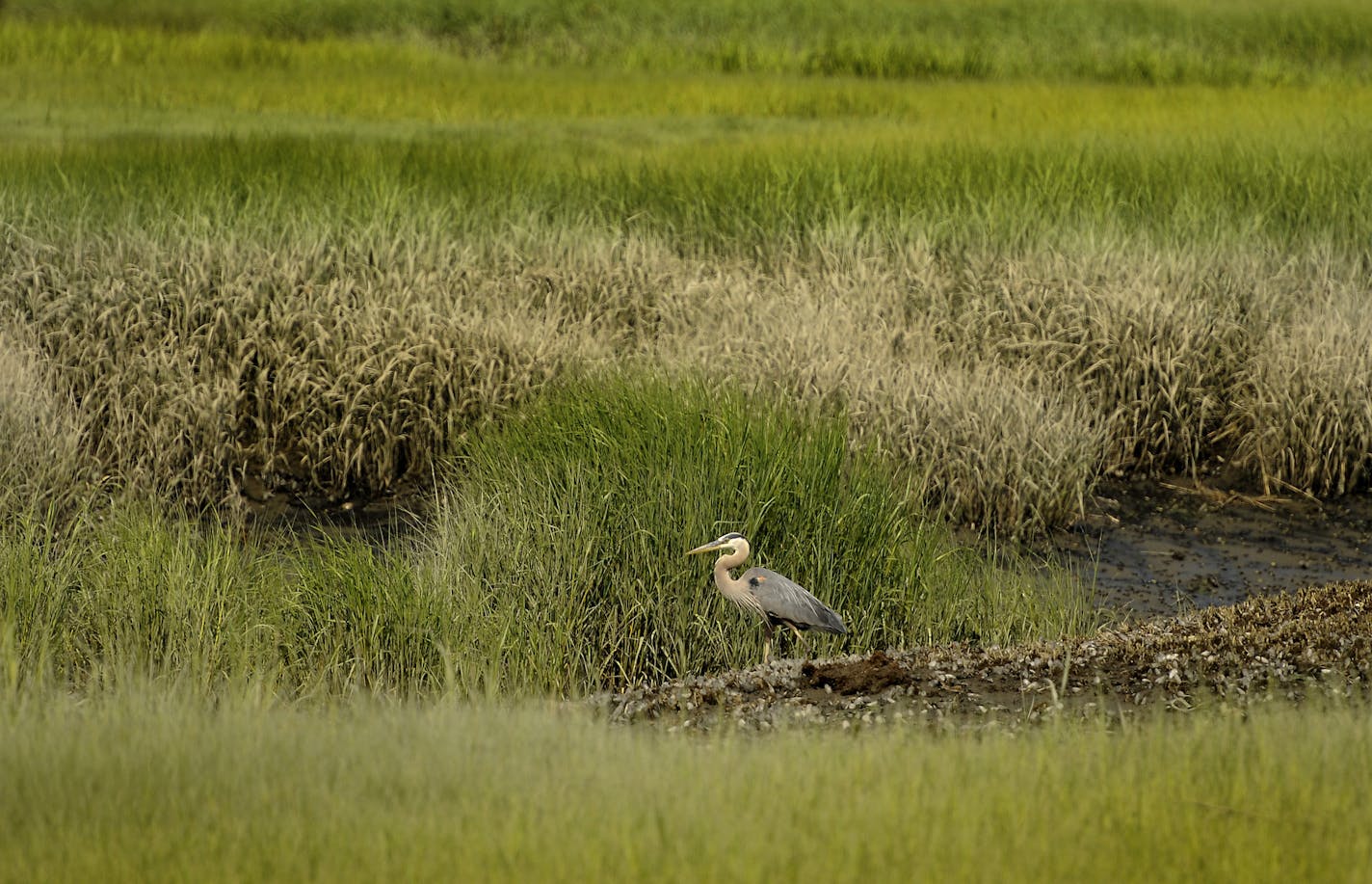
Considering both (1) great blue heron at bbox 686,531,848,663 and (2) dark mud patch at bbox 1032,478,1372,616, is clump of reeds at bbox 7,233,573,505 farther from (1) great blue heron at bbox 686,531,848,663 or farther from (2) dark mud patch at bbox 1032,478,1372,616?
(1) great blue heron at bbox 686,531,848,663

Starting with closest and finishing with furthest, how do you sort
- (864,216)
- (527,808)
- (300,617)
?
(527,808)
(300,617)
(864,216)

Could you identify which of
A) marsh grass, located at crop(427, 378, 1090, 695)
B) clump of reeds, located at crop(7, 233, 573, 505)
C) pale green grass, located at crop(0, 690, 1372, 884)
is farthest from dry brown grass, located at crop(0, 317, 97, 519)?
pale green grass, located at crop(0, 690, 1372, 884)

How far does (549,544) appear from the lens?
5.63m

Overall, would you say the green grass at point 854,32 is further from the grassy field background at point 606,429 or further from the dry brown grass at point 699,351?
the dry brown grass at point 699,351

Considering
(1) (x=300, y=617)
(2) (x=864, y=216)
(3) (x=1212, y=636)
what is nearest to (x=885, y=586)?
(3) (x=1212, y=636)

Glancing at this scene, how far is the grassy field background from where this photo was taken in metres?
3.10

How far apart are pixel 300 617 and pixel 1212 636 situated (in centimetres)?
296

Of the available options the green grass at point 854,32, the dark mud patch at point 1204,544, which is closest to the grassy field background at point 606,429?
the dark mud patch at point 1204,544

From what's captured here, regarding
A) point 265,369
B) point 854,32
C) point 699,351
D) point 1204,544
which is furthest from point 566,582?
point 854,32

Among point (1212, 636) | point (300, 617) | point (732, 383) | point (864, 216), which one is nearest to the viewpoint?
point (1212, 636)

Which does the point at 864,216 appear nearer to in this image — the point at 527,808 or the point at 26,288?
the point at 26,288

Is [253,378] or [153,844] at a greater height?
[153,844]

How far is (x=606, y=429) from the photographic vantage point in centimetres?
610

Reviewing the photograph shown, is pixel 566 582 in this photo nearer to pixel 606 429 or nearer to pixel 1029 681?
pixel 606 429
